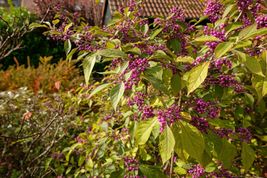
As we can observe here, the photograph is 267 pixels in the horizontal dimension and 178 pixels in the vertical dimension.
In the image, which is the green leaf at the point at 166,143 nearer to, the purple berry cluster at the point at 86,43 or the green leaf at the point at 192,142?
the green leaf at the point at 192,142

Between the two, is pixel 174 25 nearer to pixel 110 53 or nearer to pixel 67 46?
pixel 67 46

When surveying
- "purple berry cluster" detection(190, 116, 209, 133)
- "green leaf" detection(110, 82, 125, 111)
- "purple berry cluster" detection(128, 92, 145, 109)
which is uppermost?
"green leaf" detection(110, 82, 125, 111)

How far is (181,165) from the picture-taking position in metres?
2.10

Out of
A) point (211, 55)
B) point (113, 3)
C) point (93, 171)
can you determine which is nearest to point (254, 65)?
point (211, 55)

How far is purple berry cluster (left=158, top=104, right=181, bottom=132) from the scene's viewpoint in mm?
Result: 1345

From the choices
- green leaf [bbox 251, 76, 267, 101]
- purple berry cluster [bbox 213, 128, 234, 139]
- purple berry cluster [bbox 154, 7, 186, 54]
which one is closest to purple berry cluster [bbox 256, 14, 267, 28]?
green leaf [bbox 251, 76, 267, 101]

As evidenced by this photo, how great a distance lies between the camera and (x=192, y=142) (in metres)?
1.32

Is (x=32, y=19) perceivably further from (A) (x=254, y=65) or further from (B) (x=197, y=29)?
(A) (x=254, y=65)

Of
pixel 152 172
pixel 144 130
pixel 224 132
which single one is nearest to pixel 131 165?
pixel 152 172

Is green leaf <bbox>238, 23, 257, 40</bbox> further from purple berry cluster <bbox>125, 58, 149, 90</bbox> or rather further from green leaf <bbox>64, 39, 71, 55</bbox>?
green leaf <bbox>64, 39, 71, 55</bbox>

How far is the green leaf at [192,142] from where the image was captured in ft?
4.30

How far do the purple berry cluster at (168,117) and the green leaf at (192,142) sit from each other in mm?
52

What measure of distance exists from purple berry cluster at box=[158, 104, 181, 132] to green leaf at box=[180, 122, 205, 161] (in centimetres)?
5

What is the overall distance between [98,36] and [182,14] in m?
0.45
